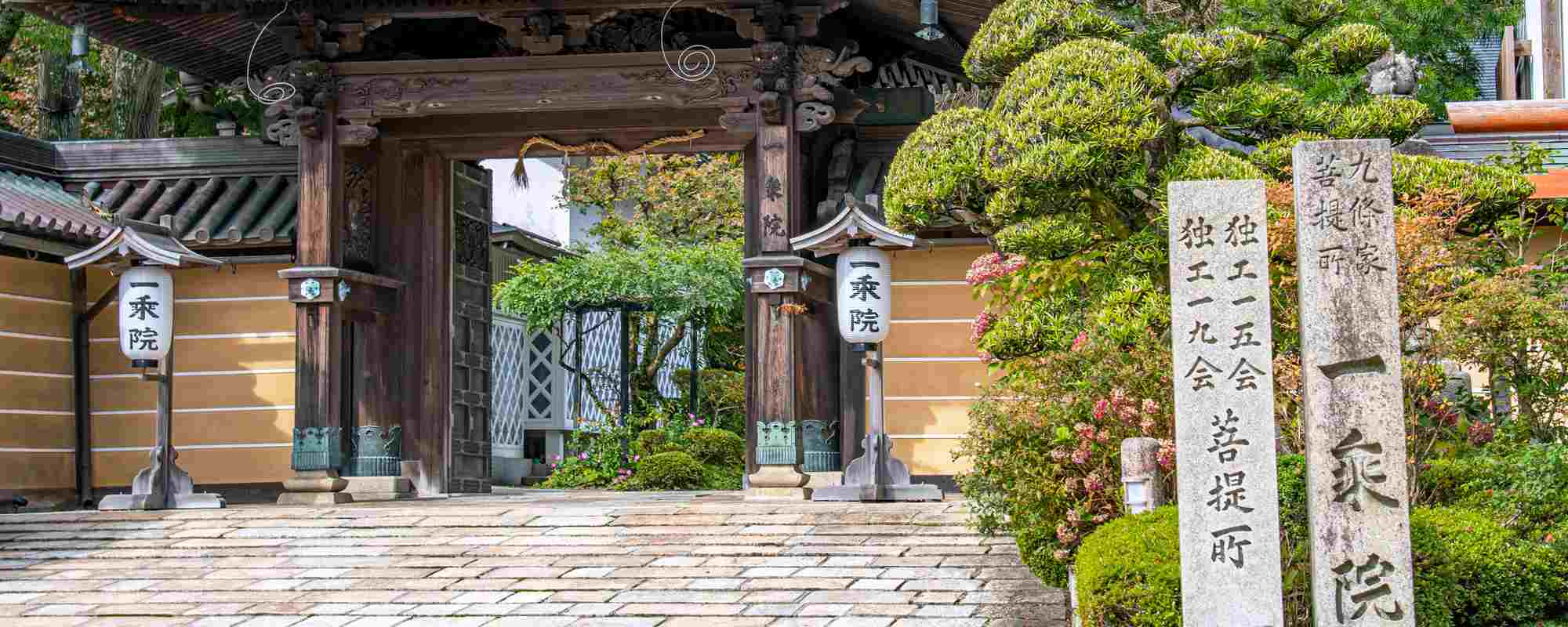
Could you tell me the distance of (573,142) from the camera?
14602 mm

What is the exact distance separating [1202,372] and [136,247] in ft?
28.7

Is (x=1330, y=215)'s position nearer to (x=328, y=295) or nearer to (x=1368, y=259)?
(x=1368, y=259)

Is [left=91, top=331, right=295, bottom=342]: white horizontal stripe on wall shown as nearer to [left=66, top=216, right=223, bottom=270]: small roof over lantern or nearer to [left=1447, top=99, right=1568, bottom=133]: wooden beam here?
[left=66, top=216, right=223, bottom=270]: small roof over lantern

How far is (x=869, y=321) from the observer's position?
12.0m

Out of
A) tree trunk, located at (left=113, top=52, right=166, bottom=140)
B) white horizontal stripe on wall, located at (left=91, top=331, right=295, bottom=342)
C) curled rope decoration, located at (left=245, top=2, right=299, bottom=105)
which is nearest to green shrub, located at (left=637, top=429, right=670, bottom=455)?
white horizontal stripe on wall, located at (left=91, top=331, right=295, bottom=342)

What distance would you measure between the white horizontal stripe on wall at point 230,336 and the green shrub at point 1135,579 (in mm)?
9382

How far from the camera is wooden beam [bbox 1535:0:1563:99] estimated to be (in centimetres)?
1416

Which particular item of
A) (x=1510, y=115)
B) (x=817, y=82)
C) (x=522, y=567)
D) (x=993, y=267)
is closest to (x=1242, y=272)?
(x=993, y=267)

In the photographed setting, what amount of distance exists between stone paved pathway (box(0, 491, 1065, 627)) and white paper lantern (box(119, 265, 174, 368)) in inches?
49.6

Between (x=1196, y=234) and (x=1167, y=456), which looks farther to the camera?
(x=1167, y=456)

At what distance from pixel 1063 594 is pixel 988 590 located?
43cm

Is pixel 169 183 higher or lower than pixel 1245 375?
higher

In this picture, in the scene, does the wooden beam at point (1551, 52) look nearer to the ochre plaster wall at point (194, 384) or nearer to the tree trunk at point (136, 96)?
the ochre plaster wall at point (194, 384)

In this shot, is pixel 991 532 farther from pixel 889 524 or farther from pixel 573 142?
pixel 573 142
